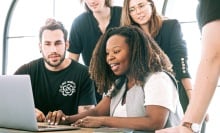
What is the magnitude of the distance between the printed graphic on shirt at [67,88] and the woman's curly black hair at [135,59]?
1.40ft

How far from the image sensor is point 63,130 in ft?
4.65

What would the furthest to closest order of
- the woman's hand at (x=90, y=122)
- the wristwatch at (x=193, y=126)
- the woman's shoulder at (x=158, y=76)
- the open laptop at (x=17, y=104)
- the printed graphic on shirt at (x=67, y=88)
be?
the printed graphic on shirt at (x=67, y=88), the woman's shoulder at (x=158, y=76), the woman's hand at (x=90, y=122), the open laptop at (x=17, y=104), the wristwatch at (x=193, y=126)

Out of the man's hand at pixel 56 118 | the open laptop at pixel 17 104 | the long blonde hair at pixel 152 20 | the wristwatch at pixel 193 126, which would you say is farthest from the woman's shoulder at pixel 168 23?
the wristwatch at pixel 193 126

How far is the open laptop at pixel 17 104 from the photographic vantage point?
1.40 m

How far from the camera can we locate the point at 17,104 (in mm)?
1444

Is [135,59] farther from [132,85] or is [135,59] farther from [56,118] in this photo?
[56,118]

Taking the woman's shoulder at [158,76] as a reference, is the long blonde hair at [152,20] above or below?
above

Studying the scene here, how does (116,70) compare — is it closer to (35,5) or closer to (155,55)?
(155,55)

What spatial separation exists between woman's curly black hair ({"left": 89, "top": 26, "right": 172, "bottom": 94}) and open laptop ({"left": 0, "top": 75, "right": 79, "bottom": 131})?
49 centimetres

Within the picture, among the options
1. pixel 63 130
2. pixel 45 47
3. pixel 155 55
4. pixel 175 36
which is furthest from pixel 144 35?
pixel 45 47

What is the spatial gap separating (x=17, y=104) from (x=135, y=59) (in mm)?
611

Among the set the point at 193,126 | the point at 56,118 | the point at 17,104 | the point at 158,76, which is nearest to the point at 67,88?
the point at 56,118

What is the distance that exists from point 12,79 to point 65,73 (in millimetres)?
1038

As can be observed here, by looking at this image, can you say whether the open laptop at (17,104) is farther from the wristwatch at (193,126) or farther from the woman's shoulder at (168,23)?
the woman's shoulder at (168,23)
